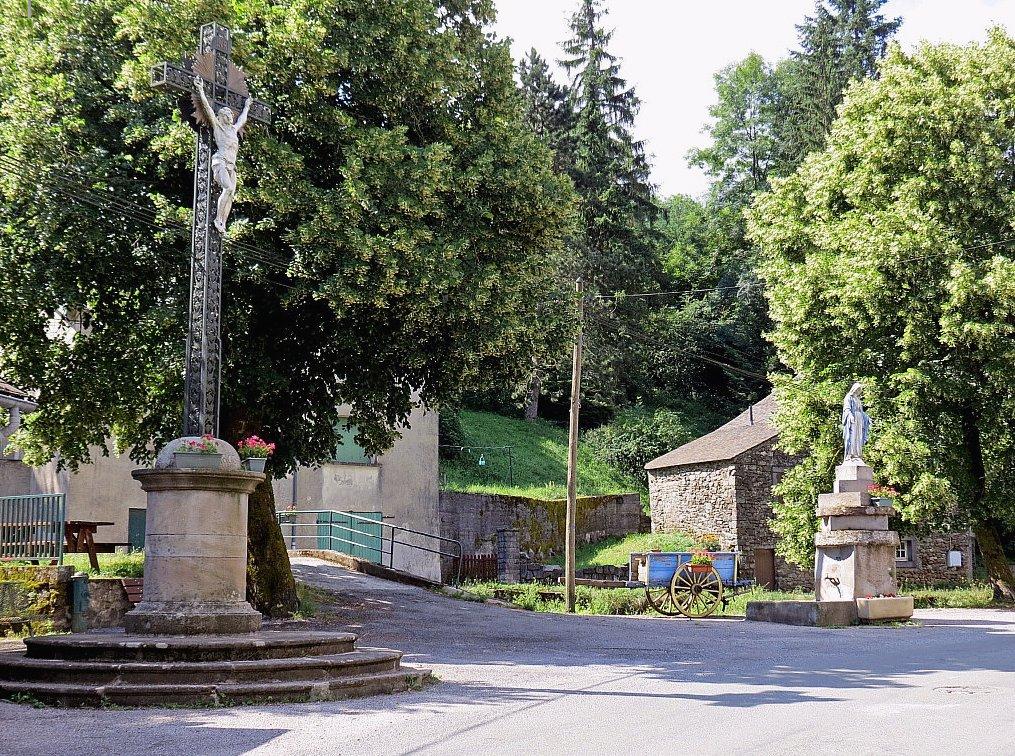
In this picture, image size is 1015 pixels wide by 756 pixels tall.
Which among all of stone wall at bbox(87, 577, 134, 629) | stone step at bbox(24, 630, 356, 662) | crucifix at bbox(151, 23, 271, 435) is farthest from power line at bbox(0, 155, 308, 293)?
stone step at bbox(24, 630, 356, 662)

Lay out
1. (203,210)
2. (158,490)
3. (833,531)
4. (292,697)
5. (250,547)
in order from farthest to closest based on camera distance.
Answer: (833,531) → (250,547) → (203,210) → (158,490) → (292,697)

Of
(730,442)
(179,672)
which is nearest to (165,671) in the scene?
(179,672)

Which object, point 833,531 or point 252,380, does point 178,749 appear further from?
point 833,531

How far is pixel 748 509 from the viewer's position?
34.5 m

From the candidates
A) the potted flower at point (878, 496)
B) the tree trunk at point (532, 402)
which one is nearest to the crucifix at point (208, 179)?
the potted flower at point (878, 496)

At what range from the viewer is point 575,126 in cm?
4991

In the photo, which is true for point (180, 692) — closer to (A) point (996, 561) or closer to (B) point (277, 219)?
(B) point (277, 219)

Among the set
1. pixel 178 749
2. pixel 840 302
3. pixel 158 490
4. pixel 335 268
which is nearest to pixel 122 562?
pixel 335 268

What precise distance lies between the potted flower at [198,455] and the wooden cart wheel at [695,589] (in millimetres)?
13824

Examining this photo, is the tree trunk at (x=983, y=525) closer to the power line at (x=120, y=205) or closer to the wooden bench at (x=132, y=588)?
the power line at (x=120, y=205)

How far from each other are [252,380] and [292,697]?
750 cm

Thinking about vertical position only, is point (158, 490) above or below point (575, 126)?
below

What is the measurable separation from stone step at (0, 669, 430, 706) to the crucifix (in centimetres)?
279

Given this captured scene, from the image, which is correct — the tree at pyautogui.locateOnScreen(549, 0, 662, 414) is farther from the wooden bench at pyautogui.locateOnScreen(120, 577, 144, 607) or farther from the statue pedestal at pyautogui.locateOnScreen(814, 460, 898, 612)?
the wooden bench at pyautogui.locateOnScreen(120, 577, 144, 607)
